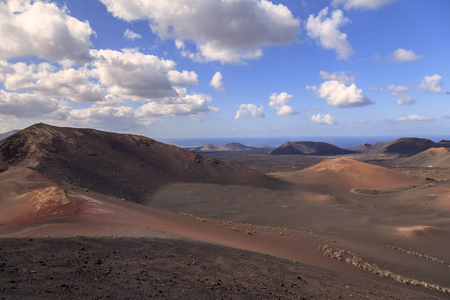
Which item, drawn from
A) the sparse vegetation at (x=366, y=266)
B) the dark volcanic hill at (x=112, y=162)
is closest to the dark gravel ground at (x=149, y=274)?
the sparse vegetation at (x=366, y=266)

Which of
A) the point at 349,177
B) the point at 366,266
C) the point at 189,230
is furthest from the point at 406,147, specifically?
the point at 189,230

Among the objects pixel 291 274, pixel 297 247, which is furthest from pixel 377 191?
pixel 291 274

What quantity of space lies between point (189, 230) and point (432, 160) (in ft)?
386

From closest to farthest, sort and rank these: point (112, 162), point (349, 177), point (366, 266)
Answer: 1. point (366, 266)
2. point (112, 162)
3. point (349, 177)

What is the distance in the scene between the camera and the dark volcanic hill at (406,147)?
139 meters

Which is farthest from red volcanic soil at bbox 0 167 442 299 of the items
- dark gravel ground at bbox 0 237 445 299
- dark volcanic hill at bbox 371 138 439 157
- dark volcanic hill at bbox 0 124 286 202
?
dark volcanic hill at bbox 371 138 439 157

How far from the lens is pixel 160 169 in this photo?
149ft

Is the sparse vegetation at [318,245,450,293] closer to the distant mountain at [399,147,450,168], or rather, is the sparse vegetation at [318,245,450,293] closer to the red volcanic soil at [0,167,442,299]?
the red volcanic soil at [0,167,442,299]

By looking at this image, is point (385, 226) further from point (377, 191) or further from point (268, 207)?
point (377, 191)

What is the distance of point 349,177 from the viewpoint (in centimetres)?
5884

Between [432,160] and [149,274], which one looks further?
[432,160]

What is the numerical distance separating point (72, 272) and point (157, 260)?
274 centimetres

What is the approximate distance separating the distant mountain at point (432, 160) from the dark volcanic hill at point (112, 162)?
78.8m

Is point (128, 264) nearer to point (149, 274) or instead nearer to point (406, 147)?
point (149, 274)
